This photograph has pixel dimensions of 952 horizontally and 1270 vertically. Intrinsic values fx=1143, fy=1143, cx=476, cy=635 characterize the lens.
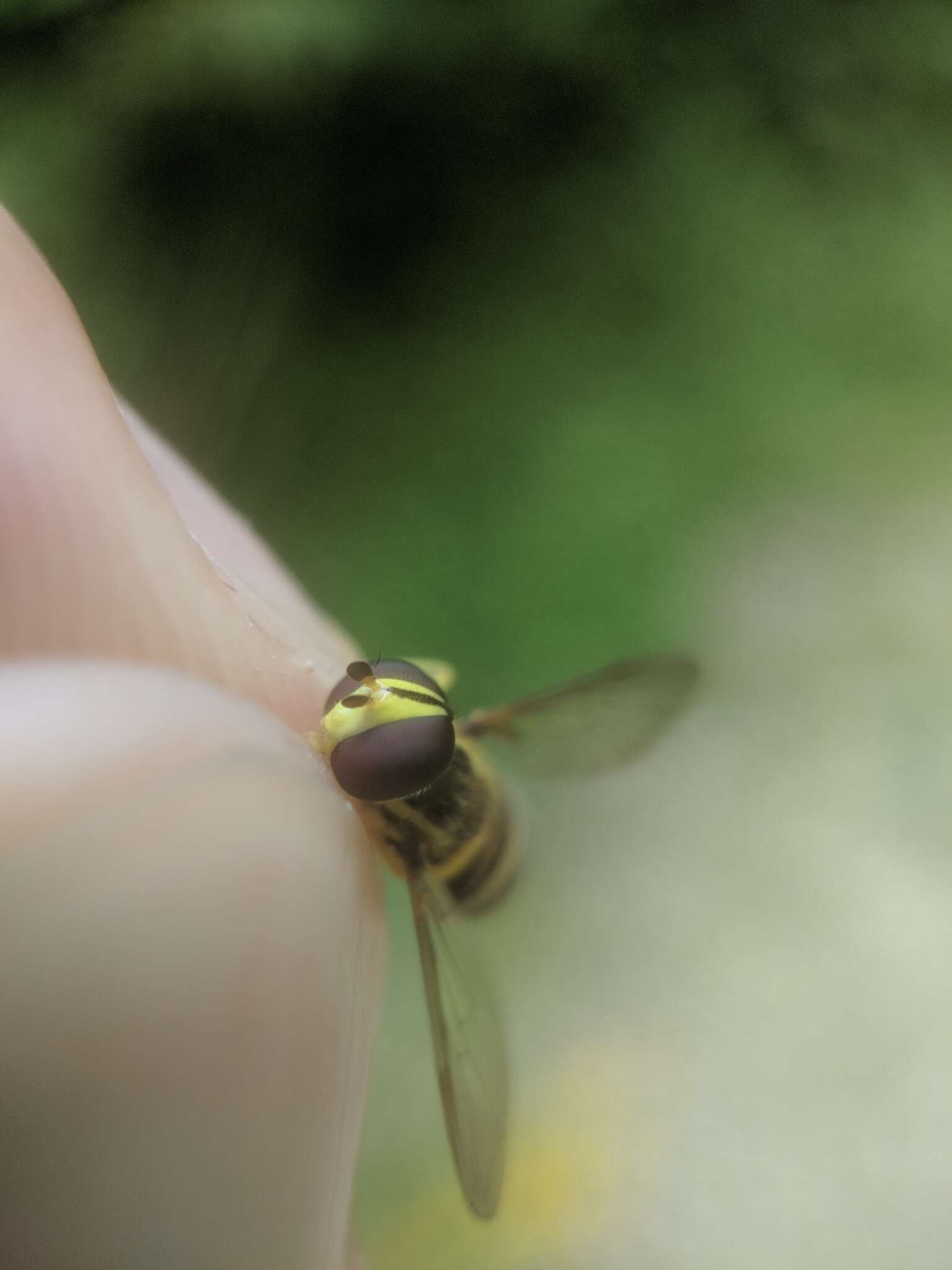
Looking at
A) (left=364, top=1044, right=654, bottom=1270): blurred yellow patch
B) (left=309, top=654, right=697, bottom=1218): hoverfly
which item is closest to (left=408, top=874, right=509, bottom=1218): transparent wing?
(left=309, top=654, right=697, bottom=1218): hoverfly

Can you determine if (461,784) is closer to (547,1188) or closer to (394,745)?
(394,745)

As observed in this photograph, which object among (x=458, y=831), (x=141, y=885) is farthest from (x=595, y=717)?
(x=141, y=885)

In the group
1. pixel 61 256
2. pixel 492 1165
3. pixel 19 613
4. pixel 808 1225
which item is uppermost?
pixel 61 256

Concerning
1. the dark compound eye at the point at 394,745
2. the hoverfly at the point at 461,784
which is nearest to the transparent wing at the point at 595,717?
the hoverfly at the point at 461,784

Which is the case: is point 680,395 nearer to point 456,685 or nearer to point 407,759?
point 456,685

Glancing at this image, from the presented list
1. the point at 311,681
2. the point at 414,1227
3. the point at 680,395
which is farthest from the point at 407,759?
the point at 680,395

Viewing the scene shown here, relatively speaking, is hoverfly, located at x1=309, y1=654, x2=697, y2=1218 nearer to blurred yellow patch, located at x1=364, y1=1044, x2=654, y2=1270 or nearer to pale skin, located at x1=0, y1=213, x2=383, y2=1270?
pale skin, located at x1=0, y1=213, x2=383, y2=1270

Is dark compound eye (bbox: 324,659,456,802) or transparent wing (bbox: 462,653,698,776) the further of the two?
transparent wing (bbox: 462,653,698,776)
